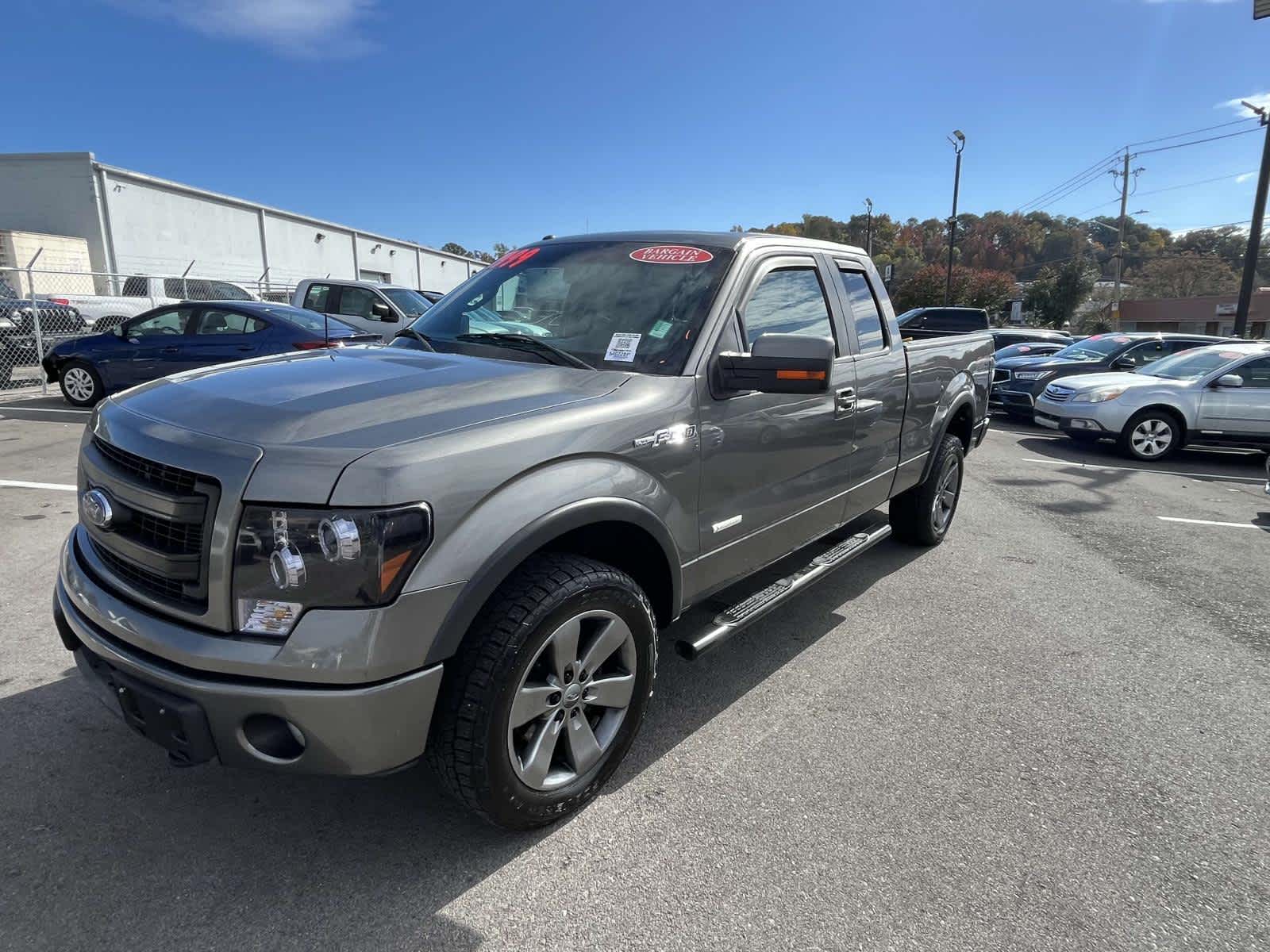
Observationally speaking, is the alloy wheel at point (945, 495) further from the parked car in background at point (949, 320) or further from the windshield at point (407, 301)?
the parked car in background at point (949, 320)

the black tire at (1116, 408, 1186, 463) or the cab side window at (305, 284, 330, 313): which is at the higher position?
the cab side window at (305, 284, 330, 313)

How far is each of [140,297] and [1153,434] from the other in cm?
2279

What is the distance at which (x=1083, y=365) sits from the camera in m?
13.0

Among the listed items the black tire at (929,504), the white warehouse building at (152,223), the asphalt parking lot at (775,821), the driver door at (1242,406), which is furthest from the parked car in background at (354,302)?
the white warehouse building at (152,223)

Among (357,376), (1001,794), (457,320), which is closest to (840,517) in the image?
(1001,794)

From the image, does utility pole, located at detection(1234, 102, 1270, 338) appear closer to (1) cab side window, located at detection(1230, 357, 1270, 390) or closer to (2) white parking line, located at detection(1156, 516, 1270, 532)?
(1) cab side window, located at detection(1230, 357, 1270, 390)

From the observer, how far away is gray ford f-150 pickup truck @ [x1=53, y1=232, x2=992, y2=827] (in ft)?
6.22

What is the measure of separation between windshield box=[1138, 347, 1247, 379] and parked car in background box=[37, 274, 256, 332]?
18.0 metres

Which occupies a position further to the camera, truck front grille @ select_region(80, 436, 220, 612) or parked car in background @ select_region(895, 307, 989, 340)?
parked car in background @ select_region(895, 307, 989, 340)

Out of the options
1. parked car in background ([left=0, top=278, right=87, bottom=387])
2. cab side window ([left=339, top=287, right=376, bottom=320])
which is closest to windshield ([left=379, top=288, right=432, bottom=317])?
cab side window ([left=339, top=287, right=376, bottom=320])

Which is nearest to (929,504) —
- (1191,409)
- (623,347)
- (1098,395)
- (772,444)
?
(772,444)

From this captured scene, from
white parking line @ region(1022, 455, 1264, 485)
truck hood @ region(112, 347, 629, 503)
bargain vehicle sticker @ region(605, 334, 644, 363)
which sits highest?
bargain vehicle sticker @ region(605, 334, 644, 363)

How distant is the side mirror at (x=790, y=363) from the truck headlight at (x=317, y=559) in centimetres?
136

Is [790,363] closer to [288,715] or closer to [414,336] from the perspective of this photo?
[414,336]
